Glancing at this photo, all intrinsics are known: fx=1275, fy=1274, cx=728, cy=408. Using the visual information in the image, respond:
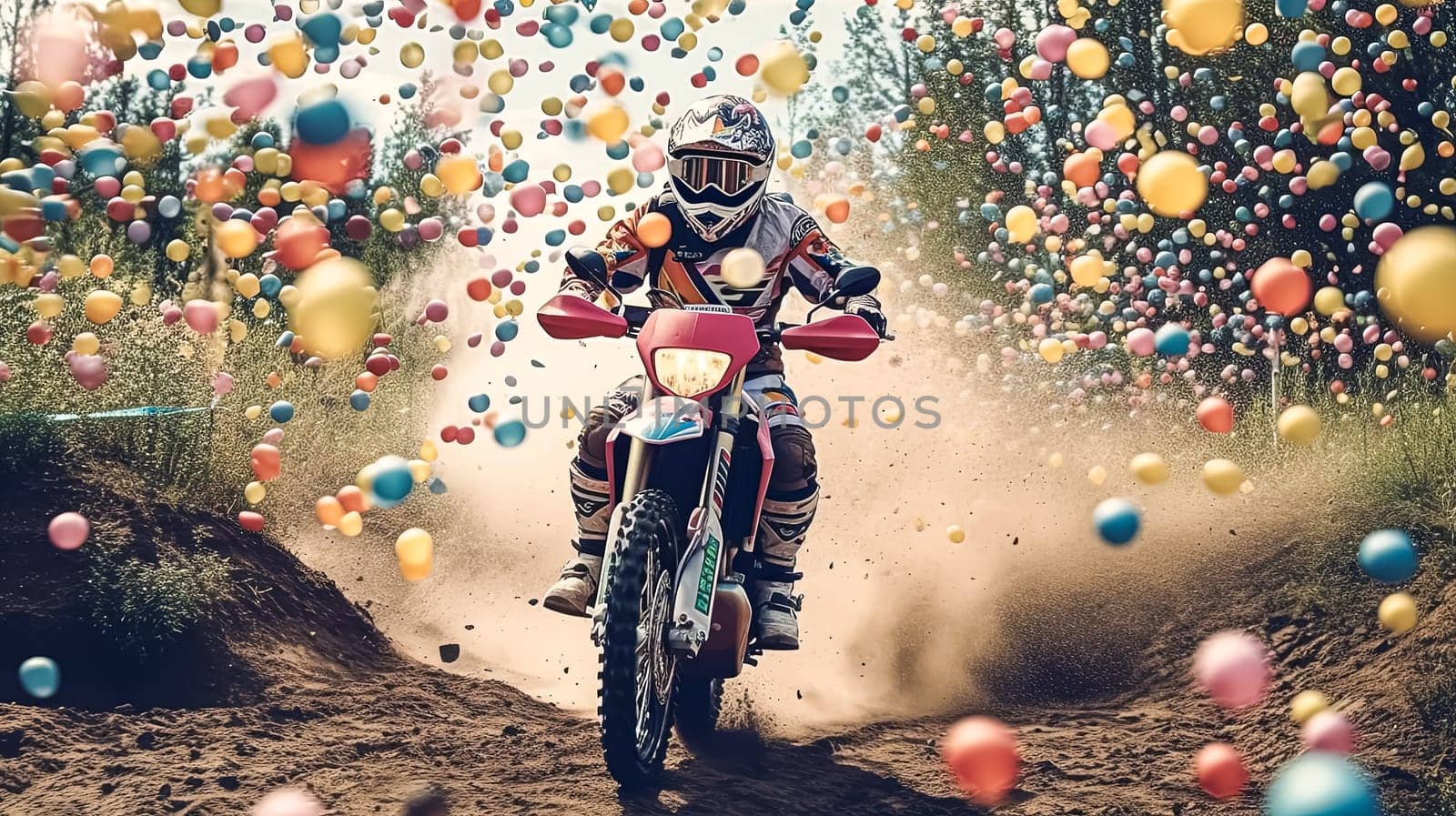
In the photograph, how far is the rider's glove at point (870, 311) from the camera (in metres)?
4.31

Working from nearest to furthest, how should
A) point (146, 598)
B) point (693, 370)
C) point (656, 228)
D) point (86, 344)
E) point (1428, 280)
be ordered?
point (693, 370), point (1428, 280), point (656, 228), point (146, 598), point (86, 344)

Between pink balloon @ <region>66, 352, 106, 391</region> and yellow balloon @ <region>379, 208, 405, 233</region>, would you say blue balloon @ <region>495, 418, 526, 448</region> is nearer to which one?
yellow balloon @ <region>379, 208, 405, 233</region>

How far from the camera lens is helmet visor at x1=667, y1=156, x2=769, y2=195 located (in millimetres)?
4434

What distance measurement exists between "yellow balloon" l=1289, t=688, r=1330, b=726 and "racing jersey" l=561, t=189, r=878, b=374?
91.6 inches

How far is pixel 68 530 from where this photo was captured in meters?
5.16

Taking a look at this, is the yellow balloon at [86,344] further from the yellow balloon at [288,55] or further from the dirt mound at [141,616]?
the yellow balloon at [288,55]

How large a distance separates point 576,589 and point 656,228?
1.36 m

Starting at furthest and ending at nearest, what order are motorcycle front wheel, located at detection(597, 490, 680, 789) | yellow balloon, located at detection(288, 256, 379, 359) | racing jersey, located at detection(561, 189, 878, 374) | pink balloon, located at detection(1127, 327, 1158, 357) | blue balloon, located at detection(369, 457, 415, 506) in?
1. pink balloon, located at detection(1127, 327, 1158, 357)
2. yellow balloon, located at detection(288, 256, 379, 359)
3. blue balloon, located at detection(369, 457, 415, 506)
4. racing jersey, located at detection(561, 189, 878, 374)
5. motorcycle front wheel, located at detection(597, 490, 680, 789)

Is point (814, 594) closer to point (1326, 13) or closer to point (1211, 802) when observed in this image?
point (1211, 802)

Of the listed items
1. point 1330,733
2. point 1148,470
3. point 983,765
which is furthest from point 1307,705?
point 983,765

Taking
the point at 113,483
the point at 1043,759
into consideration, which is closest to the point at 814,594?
the point at 1043,759

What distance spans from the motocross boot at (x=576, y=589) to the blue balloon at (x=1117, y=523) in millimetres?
1793

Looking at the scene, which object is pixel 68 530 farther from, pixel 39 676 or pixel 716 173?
pixel 716 173

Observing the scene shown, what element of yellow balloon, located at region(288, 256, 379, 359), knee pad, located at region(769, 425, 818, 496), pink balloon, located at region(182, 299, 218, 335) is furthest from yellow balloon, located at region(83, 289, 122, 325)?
knee pad, located at region(769, 425, 818, 496)
